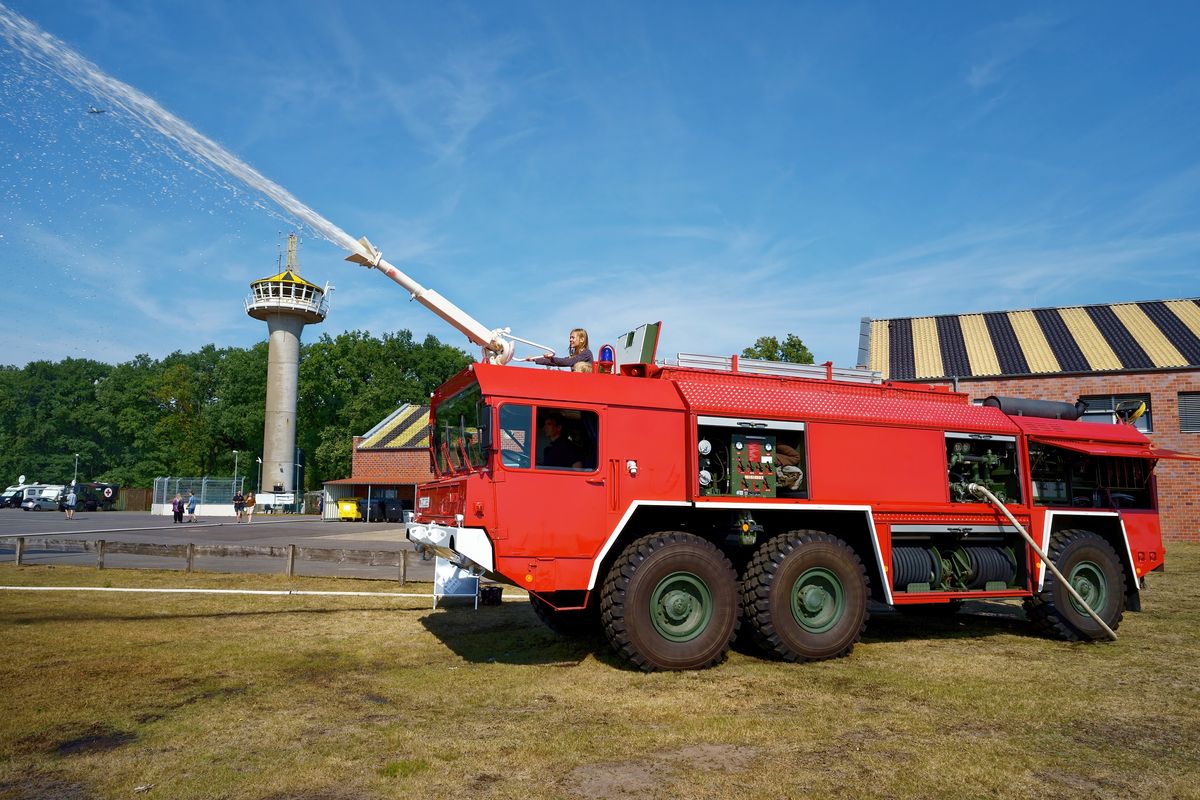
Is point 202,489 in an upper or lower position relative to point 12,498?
upper

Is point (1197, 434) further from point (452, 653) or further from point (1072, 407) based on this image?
point (452, 653)

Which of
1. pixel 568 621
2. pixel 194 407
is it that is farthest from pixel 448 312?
pixel 194 407

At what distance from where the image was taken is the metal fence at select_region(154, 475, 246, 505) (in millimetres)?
55125

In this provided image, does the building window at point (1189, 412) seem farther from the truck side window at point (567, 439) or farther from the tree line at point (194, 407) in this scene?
the tree line at point (194, 407)

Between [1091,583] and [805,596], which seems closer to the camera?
[805,596]

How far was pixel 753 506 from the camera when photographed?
8273mm

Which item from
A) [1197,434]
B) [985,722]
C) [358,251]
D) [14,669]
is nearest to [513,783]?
[985,722]

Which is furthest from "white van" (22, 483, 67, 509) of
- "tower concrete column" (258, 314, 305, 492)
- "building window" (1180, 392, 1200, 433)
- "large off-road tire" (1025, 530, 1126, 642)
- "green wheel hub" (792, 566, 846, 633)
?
"building window" (1180, 392, 1200, 433)

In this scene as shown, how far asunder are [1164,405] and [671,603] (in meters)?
26.6

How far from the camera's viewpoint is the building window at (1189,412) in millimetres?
26156

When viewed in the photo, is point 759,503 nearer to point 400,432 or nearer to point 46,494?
point 400,432

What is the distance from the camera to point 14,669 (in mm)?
7355

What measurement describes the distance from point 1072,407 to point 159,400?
97.5m

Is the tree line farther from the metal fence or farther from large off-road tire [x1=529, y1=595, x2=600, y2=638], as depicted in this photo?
large off-road tire [x1=529, y1=595, x2=600, y2=638]
